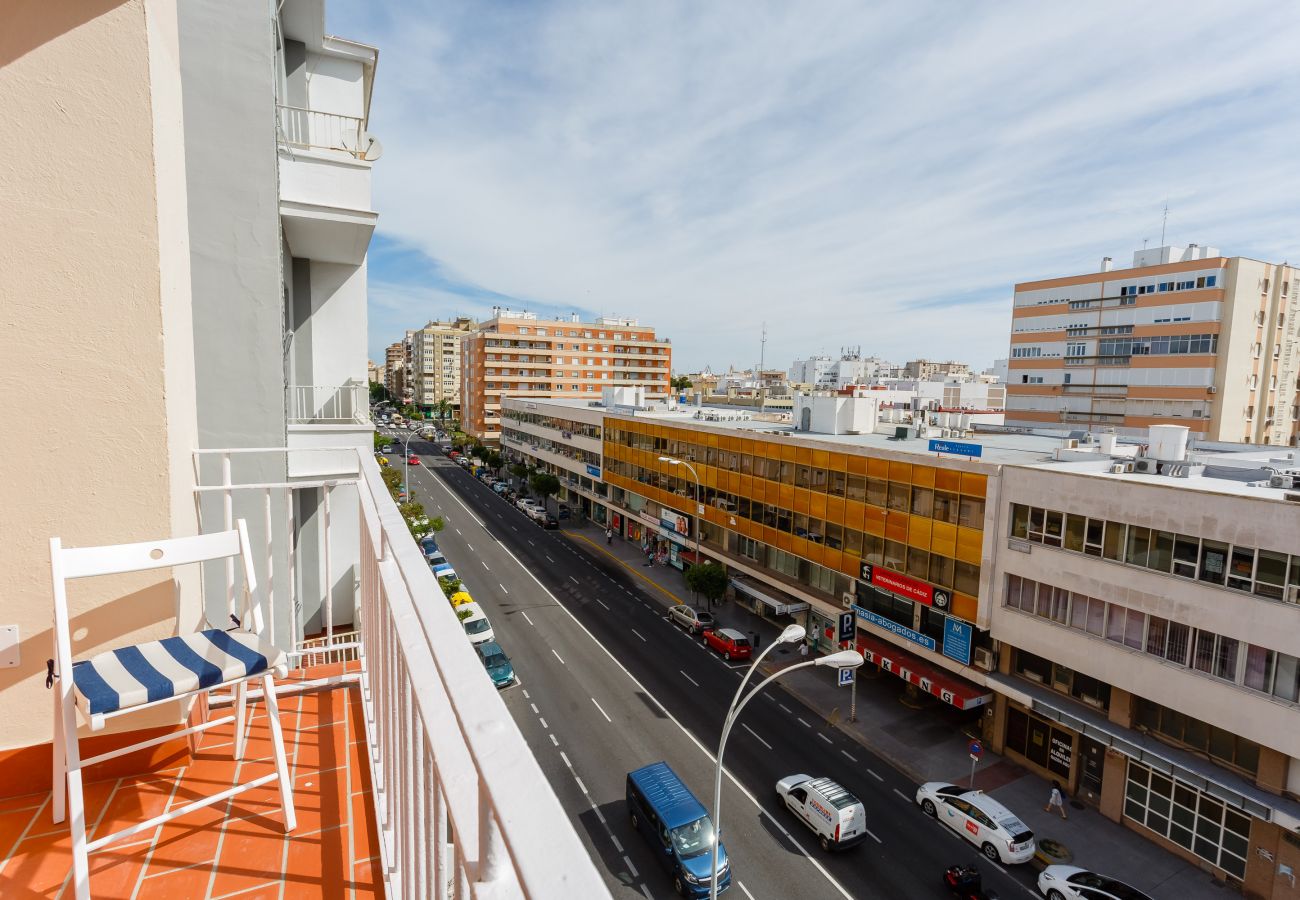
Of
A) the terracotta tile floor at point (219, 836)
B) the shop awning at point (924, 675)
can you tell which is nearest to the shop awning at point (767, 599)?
the shop awning at point (924, 675)

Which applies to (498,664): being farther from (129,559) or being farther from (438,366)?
(438,366)

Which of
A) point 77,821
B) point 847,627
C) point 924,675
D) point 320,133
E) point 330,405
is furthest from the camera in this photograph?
point 847,627

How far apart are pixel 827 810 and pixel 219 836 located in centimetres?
1607

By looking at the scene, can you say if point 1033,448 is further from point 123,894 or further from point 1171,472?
point 123,894

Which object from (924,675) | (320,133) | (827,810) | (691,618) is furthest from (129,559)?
(691,618)

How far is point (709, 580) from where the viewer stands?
3134cm

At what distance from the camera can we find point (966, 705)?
2092 centimetres

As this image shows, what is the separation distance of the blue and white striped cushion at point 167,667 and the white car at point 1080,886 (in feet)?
59.4

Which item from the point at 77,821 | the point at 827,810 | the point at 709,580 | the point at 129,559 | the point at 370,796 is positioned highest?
the point at 129,559

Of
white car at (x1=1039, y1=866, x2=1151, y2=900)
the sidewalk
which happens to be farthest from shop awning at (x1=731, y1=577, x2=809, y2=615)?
white car at (x1=1039, y1=866, x2=1151, y2=900)

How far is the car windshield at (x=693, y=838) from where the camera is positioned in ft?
49.4

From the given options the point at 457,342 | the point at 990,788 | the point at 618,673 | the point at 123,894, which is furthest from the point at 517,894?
the point at 457,342

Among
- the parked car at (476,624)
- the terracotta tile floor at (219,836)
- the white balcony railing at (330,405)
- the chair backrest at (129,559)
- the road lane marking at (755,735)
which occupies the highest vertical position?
the white balcony railing at (330,405)

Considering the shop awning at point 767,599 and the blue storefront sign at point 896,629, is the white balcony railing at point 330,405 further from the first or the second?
the shop awning at point 767,599
